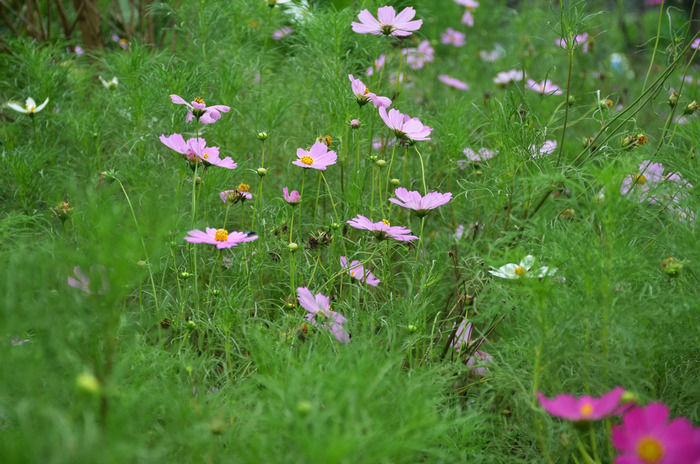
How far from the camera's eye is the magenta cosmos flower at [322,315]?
2.91ft

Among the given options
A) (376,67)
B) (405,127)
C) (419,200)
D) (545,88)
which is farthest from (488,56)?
(419,200)

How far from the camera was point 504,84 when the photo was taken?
2141 millimetres

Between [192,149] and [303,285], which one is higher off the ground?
[192,149]

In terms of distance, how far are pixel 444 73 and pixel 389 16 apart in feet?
4.29

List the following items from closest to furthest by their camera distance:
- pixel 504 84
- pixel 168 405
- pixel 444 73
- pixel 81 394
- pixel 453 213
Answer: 1. pixel 81 394
2. pixel 168 405
3. pixel 453 213
4. pixel 504 84
5. pixel 444 73

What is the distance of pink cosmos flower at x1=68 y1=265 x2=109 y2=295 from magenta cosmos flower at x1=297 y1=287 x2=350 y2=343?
0.33 metres

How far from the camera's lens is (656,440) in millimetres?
583

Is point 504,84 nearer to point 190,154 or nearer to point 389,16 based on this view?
point 389,16

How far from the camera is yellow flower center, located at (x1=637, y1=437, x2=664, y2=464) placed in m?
0.57

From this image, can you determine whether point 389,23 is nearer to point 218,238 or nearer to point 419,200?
point 419,200

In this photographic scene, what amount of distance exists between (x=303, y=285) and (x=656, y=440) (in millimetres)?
696

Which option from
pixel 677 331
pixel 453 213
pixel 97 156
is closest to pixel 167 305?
pixel 97 156

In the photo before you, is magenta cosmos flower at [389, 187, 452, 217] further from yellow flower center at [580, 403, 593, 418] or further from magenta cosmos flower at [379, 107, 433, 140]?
yellow flower center at [580, 403, 593, 418]

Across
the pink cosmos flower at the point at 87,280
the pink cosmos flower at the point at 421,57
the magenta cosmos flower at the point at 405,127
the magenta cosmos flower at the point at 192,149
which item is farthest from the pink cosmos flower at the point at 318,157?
the pink cosmos flower at the point at 421,57
